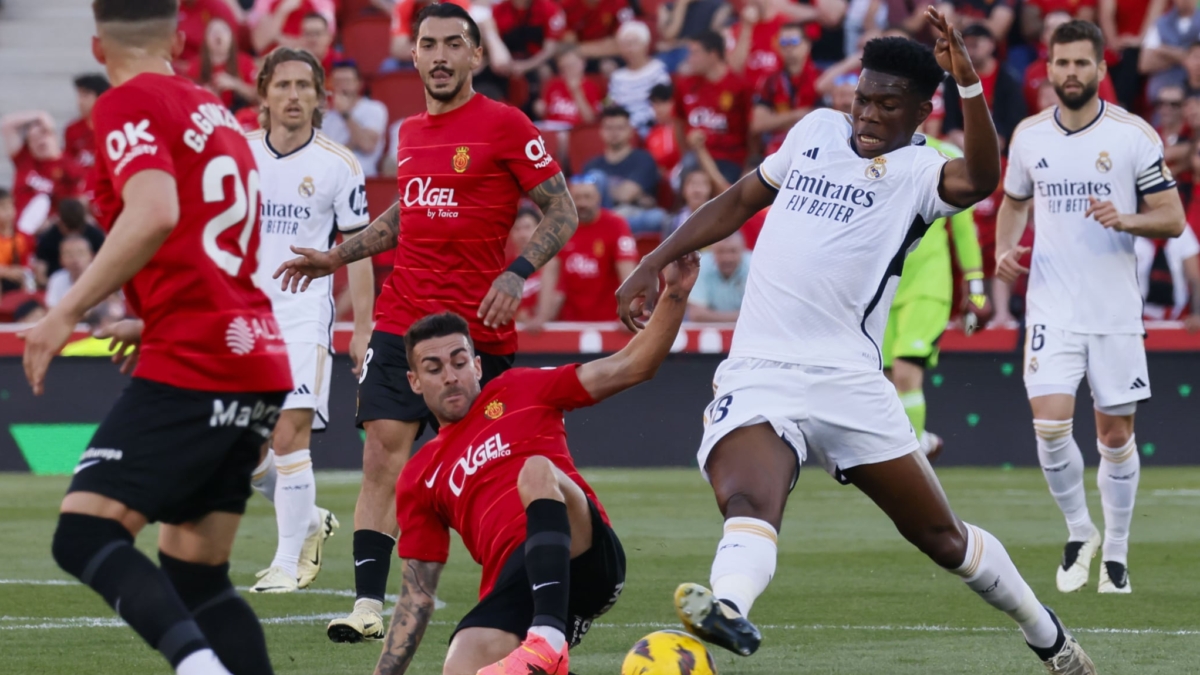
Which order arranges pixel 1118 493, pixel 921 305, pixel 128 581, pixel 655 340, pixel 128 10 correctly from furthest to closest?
1. pixel 921 305
2. pixel 1118 493
3. pixel 655 340
4. pixel 128 10
5. pixel 128 581

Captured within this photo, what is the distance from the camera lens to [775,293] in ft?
18.2

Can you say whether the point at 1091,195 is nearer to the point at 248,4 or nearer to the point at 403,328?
the point at 403,328

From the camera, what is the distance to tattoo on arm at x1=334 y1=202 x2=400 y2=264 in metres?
7.12

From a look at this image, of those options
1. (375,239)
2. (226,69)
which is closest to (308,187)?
(375,239)

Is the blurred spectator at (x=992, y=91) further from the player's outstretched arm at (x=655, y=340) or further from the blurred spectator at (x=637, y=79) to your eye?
the player's outstretched arm at (x=655, y=340)

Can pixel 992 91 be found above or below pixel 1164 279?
above

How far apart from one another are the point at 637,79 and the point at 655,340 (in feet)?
41.7

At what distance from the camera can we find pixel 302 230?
29.0 feet

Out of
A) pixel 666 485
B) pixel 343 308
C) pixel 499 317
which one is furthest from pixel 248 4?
pixel 499 317

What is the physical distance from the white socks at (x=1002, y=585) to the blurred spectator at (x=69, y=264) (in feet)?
36.4

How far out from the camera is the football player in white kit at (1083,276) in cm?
838

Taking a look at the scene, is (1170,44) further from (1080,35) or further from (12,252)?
(12,252)

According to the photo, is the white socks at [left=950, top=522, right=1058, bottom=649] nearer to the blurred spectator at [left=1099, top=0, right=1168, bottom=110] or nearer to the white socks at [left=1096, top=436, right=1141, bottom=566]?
the white socks at [left=1096, top=436, right=1141, bottom=566]

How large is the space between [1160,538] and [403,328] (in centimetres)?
537
